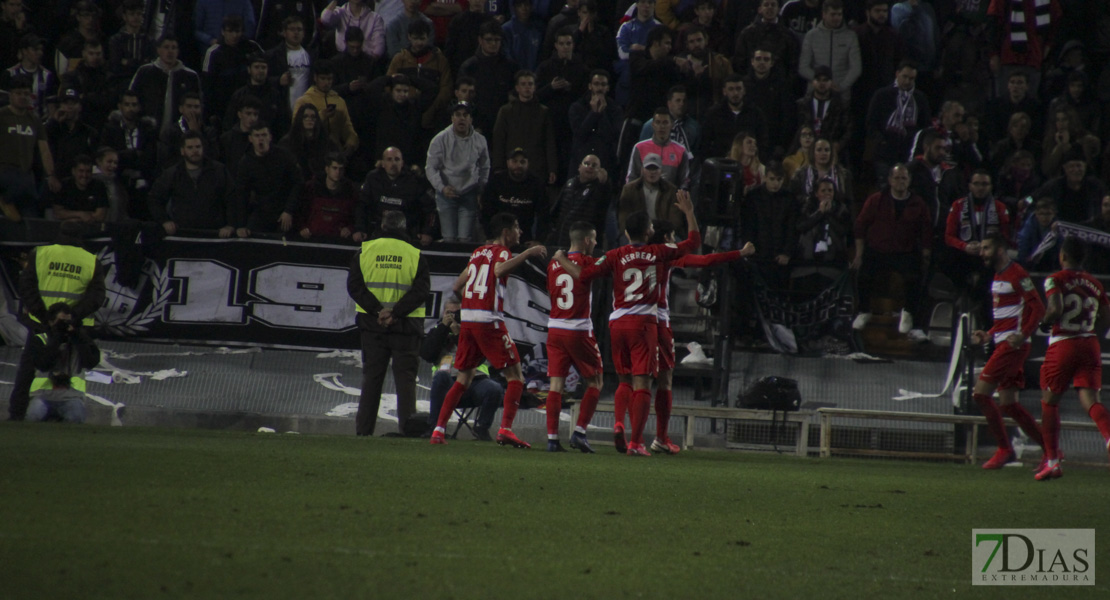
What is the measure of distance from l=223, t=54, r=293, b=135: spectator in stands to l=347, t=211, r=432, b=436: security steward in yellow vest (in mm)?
4206

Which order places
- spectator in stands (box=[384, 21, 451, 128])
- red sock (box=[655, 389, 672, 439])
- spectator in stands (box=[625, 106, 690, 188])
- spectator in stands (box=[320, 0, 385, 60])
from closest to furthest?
red sock (box=[655, 389, 672, 439]) → spectator in stands (box=[625, 106, 690, 188]) → spectator in stands (box=[384, 21, 451, 128]) → spectator in stands (box=[320, 0, 385, 60])

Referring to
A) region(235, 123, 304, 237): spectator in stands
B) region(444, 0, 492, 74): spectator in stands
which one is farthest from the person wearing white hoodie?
region(444, 0, 492, 74): spectator in stands

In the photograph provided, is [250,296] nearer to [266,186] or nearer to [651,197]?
[266,186]

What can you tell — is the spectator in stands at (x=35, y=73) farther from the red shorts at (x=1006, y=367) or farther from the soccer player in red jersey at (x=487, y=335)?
the red shorts at (x=1006, y=367)

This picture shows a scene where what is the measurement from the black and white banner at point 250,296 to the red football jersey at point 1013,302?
5.15 m

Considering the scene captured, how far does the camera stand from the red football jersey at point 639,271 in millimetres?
10492

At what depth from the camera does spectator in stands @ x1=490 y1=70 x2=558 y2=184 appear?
15367 millimetres

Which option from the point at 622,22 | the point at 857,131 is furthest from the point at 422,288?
the point at 857,131

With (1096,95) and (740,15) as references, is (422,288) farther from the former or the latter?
(1096,95)

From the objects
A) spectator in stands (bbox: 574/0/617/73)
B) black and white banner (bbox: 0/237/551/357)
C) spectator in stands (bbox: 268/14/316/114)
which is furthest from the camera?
spectator in stands (bbox: 574/0/617/73)

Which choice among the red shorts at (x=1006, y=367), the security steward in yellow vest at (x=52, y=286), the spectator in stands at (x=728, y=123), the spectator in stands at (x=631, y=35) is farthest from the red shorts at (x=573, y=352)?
the spectator in stands at (x=631, y=35)

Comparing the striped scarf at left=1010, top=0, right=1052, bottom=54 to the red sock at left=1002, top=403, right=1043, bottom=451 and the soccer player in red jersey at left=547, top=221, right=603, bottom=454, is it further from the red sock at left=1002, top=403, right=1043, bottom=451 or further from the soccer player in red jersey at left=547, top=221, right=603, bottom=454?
the soccer player in red jersey at left=547, top=221, right=603, bottom=454

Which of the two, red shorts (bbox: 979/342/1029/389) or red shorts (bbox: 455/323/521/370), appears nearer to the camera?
red shorts (bbox: 979/342/1029/389)

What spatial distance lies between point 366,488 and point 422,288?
508 cm
